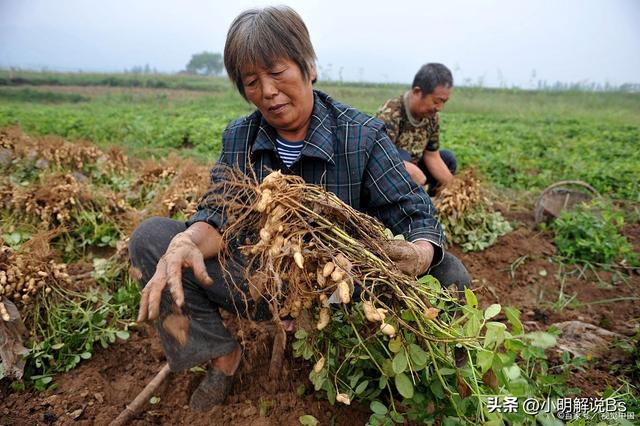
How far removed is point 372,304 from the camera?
108cm

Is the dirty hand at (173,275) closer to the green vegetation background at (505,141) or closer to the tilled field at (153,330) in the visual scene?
the tilled field at (153,330)

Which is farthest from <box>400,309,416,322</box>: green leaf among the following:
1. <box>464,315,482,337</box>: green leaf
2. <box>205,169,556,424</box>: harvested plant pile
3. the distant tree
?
the distant tree

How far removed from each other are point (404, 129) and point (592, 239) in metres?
1.54

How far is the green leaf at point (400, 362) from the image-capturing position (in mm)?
1071

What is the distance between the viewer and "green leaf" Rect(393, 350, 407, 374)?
3.51 ft

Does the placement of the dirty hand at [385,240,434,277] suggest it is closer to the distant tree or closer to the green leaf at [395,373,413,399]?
the green leaf at [395,373,413,399]

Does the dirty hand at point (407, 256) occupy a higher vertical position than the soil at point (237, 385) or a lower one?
higher

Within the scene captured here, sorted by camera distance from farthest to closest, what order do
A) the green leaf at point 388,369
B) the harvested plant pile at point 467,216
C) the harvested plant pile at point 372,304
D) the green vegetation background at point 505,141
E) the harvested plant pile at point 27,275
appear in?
the green vegetation background at point 505,141
the harvested plant pile at point 467,216
the harvested plant pile at point 27,275
the green leaf at point 388,369
the harvested plant pile at point 372,304

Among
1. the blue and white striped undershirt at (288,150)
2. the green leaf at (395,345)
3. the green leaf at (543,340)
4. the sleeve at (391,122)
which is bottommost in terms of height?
the green leaf at (395,345)

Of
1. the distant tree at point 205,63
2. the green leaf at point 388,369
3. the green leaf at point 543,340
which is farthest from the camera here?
the distant tree at point 205,63

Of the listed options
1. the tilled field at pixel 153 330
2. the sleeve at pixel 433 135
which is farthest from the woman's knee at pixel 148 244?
the sleeve at pixel 433 135

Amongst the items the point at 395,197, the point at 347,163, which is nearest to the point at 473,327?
the point at 395,197

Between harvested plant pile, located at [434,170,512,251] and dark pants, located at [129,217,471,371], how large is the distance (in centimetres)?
162

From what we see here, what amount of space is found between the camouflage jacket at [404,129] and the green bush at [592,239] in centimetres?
117
